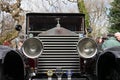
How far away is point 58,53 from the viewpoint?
8648mm

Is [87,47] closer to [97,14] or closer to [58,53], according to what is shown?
[58,53]

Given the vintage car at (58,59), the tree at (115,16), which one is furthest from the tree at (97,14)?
the vintage car at (58,59)

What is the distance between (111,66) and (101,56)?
1.68 ft

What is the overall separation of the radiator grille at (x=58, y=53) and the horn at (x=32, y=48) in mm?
322

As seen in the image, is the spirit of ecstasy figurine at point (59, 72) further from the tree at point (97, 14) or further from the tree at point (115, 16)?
the tree at point (97, 14)

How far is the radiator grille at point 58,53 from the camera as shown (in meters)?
8.64

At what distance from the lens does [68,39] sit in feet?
28.6

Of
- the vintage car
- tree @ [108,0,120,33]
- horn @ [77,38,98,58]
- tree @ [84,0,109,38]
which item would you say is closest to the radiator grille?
the vintage car

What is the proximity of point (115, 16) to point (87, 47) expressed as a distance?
23.7 meters

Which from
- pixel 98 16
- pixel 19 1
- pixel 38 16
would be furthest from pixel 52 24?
pixel 98 16

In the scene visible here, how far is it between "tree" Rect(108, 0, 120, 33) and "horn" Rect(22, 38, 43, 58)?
22592 millimetres

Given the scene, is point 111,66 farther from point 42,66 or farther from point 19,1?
point 19,1

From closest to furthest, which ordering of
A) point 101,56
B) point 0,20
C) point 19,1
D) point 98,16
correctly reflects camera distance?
point 101,56
point 19,1
point 0,20
point 98,16

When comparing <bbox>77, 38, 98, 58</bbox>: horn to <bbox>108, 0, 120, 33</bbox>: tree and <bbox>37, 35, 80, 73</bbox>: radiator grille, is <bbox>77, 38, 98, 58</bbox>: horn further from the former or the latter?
<bbox>108, 0, 120, 33</bbox>: tree
